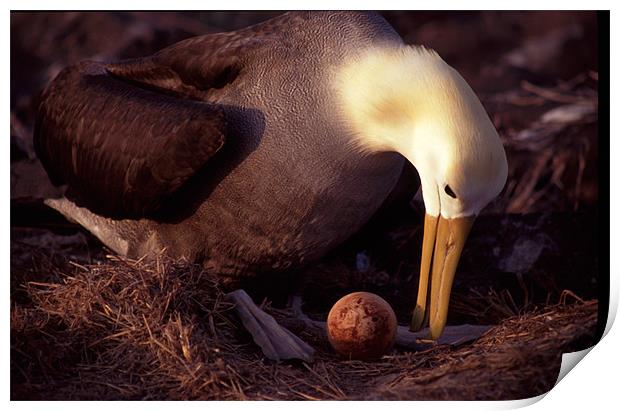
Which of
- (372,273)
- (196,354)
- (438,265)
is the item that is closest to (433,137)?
(438,265)

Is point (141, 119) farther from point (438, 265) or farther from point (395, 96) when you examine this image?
point (438, 265)

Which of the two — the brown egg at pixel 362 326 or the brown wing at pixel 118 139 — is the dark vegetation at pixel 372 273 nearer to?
the brown egg at pixel 362 326

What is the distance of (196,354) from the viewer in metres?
3.88

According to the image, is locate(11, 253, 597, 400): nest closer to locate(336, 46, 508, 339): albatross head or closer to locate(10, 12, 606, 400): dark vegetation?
locate(10, 12, 606, 400): dark vegetation

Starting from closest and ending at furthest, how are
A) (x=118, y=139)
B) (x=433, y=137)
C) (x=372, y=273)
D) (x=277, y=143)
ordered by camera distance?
(x=433, y=137), (x=277, y=143), (x=118, y=139), (x=372, y=273)

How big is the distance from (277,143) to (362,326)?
805 millimetres

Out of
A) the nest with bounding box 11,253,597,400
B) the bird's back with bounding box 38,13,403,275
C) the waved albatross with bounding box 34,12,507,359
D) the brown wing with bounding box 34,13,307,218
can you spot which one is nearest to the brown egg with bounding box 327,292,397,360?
the nest with bounding box 11,253,597,400

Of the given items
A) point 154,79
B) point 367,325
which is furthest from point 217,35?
point 367,325

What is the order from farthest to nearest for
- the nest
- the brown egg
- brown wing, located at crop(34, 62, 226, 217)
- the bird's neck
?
brown wing, located at crop(34, 62, 226, 217)
the brown egg
the bird's neck
the nest

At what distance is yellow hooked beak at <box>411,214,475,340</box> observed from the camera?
403 cm

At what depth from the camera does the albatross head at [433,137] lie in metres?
3.81

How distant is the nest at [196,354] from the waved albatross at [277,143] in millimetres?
213

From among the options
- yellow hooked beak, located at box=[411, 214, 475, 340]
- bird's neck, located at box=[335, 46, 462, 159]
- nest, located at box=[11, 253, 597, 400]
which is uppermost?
Result: bird's neck, located at box=[335, 46, 462, 159]

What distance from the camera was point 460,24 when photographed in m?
4.62
